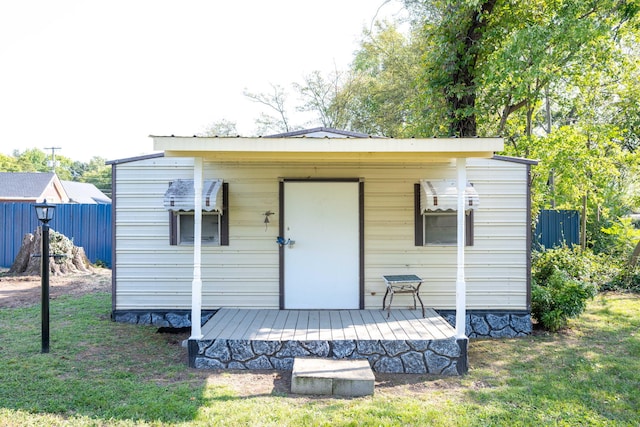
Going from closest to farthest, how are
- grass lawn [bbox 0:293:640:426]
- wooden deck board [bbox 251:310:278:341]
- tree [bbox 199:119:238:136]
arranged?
grass lawn [bbox 0:293:640:426] → wooden deck board [bbox 251:310:278:341] → tree [bbox 199:119:238:136]

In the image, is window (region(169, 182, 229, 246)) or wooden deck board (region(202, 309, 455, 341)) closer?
wooden deck board (region(202, 309, 455, 341))

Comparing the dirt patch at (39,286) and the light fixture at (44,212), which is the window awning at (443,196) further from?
the dirt patch at (39,286)

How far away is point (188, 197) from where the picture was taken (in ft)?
17.3

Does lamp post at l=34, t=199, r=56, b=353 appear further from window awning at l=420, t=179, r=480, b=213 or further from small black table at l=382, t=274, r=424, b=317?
window awning at l=420, t=179, r=480, b=213

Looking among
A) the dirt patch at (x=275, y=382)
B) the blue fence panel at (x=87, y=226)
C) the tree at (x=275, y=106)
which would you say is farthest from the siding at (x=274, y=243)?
the tree at (x=275, y=106)

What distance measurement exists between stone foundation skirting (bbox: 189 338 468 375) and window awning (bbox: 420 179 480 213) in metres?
1.69

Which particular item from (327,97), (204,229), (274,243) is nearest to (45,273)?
(204,229)

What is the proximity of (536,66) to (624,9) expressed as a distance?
5.46 feet

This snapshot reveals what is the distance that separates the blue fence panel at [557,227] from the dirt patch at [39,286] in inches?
396

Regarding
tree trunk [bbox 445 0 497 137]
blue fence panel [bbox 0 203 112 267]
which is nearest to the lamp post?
tree trunk [bbox 445 0 497 137]

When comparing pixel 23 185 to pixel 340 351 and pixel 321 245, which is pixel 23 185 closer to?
pixel 321 245

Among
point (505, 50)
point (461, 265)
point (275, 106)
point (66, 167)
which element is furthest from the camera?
point (66, 167)

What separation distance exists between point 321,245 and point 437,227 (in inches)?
61.9

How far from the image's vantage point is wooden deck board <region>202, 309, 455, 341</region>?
4.34 m
